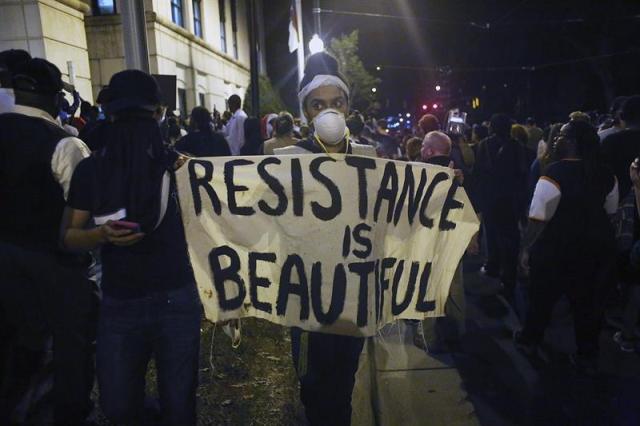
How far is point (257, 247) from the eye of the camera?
9.12ft

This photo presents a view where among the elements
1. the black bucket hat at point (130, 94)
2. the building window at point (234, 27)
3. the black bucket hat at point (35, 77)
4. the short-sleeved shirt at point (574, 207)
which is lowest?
the short-sleeved shirt at point (574, 207)

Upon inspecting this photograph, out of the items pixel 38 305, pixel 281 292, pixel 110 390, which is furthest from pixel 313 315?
pixel 38 305

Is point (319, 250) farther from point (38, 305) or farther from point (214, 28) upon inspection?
point (214, 28)

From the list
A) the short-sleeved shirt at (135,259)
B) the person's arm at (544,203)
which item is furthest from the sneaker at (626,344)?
the short-sleeved shirt at (135,259)

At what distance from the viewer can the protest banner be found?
271 cm

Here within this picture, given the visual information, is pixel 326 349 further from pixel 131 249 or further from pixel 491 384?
pixel 491 384

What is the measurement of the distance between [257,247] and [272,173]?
383 mm

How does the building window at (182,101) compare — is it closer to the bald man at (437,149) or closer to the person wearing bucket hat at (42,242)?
the bald man at (437,149)

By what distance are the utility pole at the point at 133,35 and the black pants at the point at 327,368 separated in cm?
393

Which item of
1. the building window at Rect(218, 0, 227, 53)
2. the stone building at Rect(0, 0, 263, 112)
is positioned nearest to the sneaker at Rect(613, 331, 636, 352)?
the stone building at Rect(0, 0, 263, 112)

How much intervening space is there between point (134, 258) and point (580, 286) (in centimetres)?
326

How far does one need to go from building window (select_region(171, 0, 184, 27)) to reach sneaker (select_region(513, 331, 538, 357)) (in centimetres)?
1903

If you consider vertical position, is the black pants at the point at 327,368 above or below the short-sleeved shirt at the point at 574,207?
below

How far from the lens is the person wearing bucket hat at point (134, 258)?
2.38 meters
